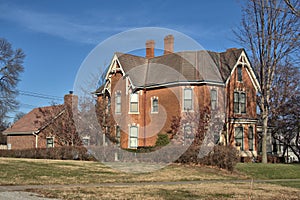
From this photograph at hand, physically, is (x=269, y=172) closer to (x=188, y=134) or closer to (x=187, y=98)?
(x=188, y=134)

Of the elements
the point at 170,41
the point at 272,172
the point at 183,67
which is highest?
the point at 170,41

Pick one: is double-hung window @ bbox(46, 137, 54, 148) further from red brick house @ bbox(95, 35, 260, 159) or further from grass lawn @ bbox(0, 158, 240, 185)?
grass lawn @ bbox(0, 158, 240, 185)

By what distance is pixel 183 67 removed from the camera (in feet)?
133

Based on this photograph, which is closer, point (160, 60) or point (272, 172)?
point (272, 172)

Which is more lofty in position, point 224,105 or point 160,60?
point 160,60

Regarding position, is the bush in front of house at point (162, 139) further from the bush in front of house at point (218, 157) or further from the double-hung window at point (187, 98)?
the bush in front of house at point (218, 157)

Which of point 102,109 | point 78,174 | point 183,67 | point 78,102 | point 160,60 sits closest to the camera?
point 78,174

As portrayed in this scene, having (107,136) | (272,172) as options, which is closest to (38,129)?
(107,136)

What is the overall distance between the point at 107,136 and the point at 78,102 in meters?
4.46

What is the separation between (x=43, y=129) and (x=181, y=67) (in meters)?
16.4

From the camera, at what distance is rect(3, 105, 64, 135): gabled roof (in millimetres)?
43513

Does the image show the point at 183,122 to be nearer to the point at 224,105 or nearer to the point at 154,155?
the point at 224,105

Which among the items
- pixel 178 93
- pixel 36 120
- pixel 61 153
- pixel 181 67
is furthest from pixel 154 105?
pixel 36 120

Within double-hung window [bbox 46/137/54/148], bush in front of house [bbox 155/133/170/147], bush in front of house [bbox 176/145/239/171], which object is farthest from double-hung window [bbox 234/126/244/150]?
double-hung window [bbox 46/137/54/148]
